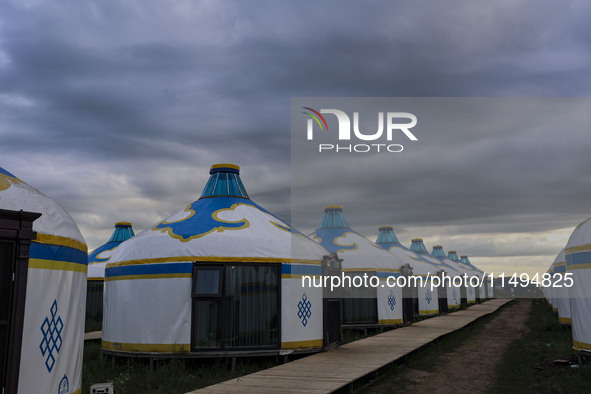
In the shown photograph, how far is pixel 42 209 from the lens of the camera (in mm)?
6652

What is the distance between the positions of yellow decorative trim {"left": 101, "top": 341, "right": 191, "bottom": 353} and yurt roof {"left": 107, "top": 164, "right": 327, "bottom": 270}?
178cm

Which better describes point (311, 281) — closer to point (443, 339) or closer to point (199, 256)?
point (199, 256)

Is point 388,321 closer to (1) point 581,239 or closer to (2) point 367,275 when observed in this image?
(2) point 367,275

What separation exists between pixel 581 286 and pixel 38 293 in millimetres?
9963

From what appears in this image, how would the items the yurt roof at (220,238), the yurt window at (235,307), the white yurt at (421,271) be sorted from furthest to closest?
1. the white yurt at (421,271)
2. the yurt roof at (220,238)
3. the yurt window at (235,307)

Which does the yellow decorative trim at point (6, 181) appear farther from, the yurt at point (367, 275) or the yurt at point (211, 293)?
the yurt at point (367, 275)

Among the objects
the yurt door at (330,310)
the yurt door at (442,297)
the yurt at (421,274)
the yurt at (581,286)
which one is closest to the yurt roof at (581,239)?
the yurt at (581,286)

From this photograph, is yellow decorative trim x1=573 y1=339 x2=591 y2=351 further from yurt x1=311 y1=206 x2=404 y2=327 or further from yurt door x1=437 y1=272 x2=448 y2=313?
yurt door x1=437 y1=272 x2=448 y2=313

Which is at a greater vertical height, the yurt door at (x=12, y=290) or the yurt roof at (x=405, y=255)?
the yurt roof at (x=405, y=255)

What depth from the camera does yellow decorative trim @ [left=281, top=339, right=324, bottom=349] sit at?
11688 millimetres

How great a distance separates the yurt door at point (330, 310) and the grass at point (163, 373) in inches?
75.8

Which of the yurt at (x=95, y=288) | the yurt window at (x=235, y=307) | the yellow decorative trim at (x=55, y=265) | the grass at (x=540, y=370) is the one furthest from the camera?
the yurt at (x=95, y=288)

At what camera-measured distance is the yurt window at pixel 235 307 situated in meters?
11.2

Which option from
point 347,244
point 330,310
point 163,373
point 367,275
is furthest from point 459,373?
point 347,244
